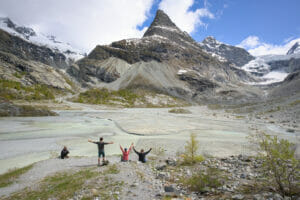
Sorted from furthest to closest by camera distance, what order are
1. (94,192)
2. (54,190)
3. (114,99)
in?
1. (114,99)
2. (54,190)
3. (94,192)

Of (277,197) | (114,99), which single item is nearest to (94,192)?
(277,197)

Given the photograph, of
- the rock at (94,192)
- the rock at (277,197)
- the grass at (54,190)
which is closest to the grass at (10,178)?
the grass at (54,190)

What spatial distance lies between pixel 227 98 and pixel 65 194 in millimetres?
206344

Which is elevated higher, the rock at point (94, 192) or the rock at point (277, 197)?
the rock at point (277, 197)

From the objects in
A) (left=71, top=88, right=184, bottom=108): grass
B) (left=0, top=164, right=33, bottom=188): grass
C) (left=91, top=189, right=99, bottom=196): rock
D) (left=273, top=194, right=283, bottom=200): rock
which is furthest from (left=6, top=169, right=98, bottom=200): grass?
(left=71, top=88, right=184, bottom=108): grass

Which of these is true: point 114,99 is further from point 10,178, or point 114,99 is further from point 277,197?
point 277,197

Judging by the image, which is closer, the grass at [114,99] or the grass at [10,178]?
the grass at [10,178]

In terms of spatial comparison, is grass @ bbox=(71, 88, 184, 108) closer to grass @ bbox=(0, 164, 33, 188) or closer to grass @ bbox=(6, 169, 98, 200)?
grass @ bbox=(0, 164, 33, 188)

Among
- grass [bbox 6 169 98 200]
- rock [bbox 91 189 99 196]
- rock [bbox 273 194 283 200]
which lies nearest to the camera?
rock [bbox 273 194 283 200]

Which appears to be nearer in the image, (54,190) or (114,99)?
(54,190)

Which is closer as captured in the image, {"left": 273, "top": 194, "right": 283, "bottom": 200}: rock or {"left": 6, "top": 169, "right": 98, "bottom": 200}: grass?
{"left": 273, "top": 194, "right": 283, "bottom": 200}: rock

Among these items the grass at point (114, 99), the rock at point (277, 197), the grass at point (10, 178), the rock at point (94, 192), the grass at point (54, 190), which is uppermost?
the grass at point (114, 99)

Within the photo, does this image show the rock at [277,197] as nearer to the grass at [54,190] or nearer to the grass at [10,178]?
the grass at [54,190]

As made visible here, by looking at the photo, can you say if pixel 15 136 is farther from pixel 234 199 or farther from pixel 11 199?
pixel 234 199
